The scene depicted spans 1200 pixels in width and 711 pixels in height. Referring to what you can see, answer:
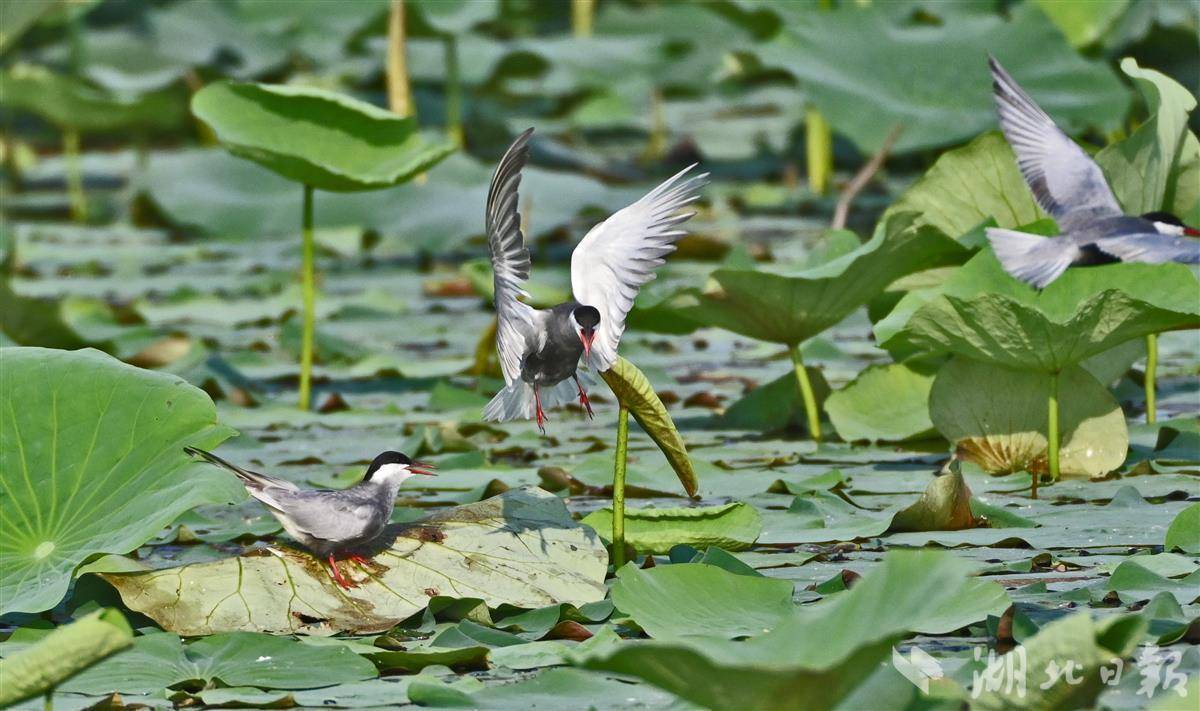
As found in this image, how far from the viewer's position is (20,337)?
473 cm

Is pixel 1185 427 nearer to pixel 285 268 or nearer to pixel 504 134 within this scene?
pixel 285 268

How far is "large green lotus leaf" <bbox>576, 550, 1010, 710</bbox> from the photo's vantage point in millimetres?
1581

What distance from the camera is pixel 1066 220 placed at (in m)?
3.53

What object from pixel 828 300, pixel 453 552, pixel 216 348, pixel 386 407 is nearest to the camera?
pixel 453 552

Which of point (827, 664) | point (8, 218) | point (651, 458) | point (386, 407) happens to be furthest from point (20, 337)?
point (8, 218)

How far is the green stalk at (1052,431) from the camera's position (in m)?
3.33

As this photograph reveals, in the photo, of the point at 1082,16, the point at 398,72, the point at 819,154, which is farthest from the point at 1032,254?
the point at 819,154

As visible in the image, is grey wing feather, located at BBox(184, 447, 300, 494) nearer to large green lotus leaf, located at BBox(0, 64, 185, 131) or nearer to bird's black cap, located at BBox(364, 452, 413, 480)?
bird's black cap, located at BBox(364, 452, 413, 480)

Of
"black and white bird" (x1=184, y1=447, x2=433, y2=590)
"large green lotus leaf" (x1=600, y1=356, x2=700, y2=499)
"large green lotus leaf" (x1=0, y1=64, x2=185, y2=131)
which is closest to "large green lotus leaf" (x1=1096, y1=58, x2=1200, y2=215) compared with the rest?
"large green lotus leaf" (x1=600, y1=356, x2=700, y2=499)

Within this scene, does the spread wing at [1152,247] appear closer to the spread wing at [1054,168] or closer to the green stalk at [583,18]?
the spread wing at [1054,168]

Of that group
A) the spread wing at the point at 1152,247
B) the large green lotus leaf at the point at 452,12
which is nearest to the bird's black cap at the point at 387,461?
the spread wing at the point at 1152,247

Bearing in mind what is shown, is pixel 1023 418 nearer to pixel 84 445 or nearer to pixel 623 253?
pixel 623 253

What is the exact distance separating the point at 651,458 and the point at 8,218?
6013 mm

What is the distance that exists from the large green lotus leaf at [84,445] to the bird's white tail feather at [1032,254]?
1541mm
